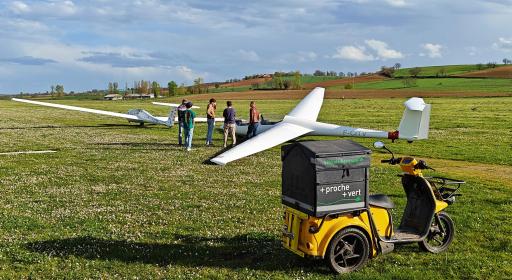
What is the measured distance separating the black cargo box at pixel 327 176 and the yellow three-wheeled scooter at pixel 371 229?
18 cm

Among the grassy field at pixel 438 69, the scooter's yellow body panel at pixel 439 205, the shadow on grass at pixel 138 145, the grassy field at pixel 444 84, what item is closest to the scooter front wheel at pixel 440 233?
the scooter's yellow body panel at pixel 439 205

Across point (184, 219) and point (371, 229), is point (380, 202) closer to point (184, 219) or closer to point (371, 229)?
point (371, 229)

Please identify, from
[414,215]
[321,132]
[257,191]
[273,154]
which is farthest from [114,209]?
[321,132]

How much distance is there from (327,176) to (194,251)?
9.89 feet

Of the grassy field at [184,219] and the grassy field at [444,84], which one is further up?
the grassy field at [444,84]

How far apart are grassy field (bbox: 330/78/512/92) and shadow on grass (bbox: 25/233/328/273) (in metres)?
96.8

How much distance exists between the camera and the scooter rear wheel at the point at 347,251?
7.14 meters

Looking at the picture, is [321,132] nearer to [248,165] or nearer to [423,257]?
[248,165]

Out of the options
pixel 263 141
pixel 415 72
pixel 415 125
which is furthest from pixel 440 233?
pixel 415 72

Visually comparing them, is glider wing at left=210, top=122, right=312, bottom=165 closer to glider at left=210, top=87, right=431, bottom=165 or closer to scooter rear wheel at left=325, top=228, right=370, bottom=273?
glider at left=210, top=87, right=431, bottom=165

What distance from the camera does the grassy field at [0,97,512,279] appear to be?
297 inches

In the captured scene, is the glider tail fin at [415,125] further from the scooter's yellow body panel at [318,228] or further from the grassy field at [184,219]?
the scooter's yellow body panel at [318,228]

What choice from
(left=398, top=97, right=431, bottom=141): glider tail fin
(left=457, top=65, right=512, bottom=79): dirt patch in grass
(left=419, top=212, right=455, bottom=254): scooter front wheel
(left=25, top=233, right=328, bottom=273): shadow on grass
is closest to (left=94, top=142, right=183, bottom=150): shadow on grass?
(left=398, top=97, right=431, bottom=141): glider tail fin

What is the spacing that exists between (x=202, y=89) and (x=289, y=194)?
14391 cm
